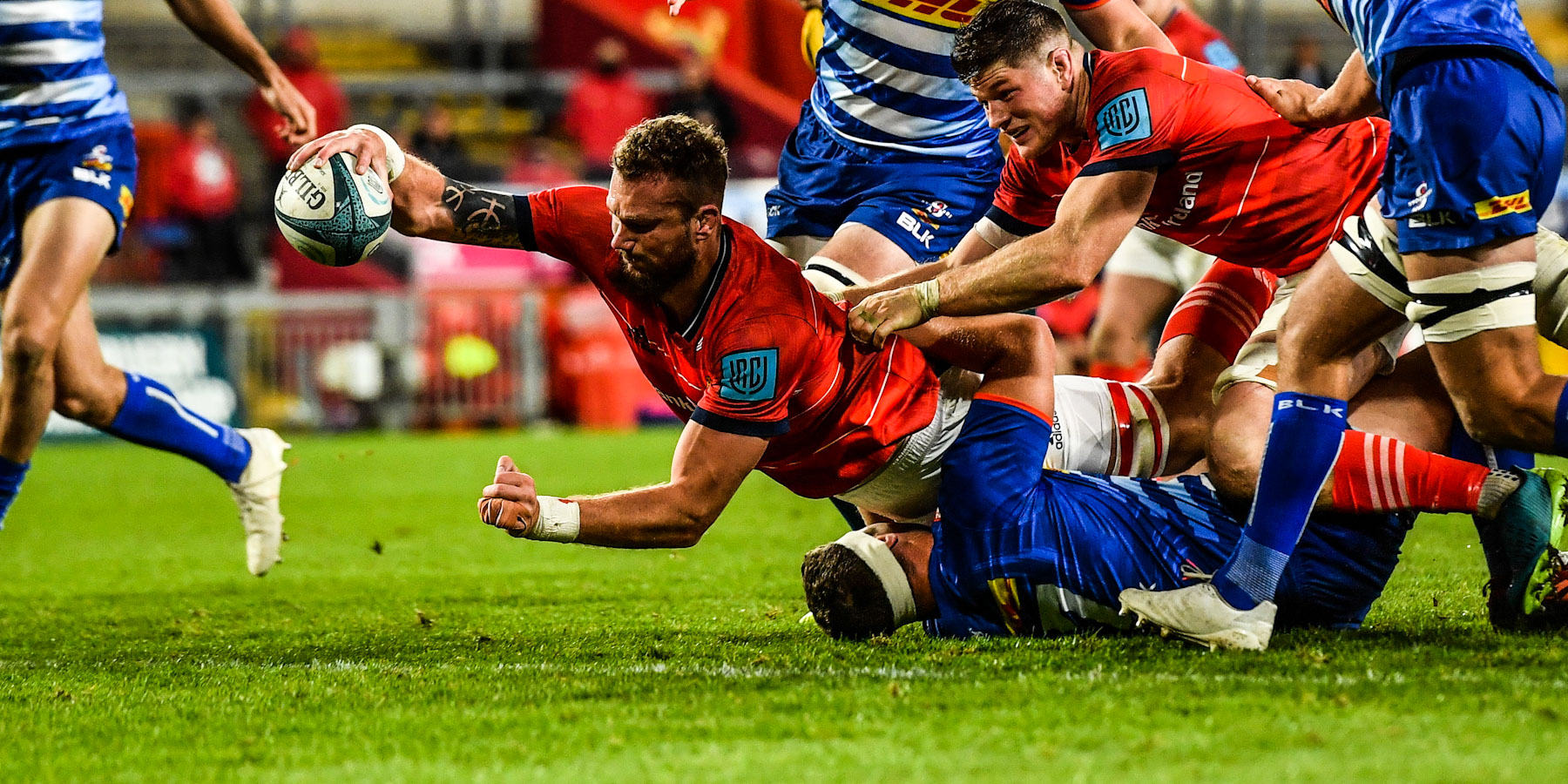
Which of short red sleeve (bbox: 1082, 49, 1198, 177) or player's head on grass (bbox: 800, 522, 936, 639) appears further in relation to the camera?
player's head on grass (bbox: 800, 522, 936, 639)

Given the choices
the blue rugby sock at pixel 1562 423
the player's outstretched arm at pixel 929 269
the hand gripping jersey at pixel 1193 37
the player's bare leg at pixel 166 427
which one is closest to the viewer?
the blue rugby sock at pixel 1562 423

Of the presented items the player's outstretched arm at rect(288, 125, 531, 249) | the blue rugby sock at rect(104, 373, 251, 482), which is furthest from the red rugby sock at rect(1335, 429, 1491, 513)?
the blue rugby sock at rect(104, 373, 251, 482)

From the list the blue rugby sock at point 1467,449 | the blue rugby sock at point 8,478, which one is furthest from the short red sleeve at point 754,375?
the blue rugby sock at point 8,478

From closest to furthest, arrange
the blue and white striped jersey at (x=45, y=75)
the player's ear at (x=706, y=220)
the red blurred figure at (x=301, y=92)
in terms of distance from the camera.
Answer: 1. the player's ear at (x=706, y=220)
2. the blue and white striped jersey at (x=45, y=75)
3. the red blurred figure at (x=301, y=92)

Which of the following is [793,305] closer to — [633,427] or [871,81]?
[871,81]

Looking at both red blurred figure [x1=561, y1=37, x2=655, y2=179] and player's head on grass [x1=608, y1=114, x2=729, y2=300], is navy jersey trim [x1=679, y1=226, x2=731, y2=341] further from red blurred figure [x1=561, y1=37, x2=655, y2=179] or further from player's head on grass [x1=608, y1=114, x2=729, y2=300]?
red blurred figure [x1=561, y1=37, x2=655, y2=179]

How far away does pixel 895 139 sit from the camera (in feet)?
18.2

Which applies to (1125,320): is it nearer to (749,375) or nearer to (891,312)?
(891,312)

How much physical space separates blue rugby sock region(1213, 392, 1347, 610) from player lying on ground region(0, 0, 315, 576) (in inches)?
129

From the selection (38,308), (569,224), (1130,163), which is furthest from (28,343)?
(1130,163)

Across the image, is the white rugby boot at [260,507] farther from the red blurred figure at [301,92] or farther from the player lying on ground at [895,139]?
the red blurred figure at [301,92]

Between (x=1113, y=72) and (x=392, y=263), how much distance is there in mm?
13448

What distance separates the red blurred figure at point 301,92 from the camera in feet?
50.9

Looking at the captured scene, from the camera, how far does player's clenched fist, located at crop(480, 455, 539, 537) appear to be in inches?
160
